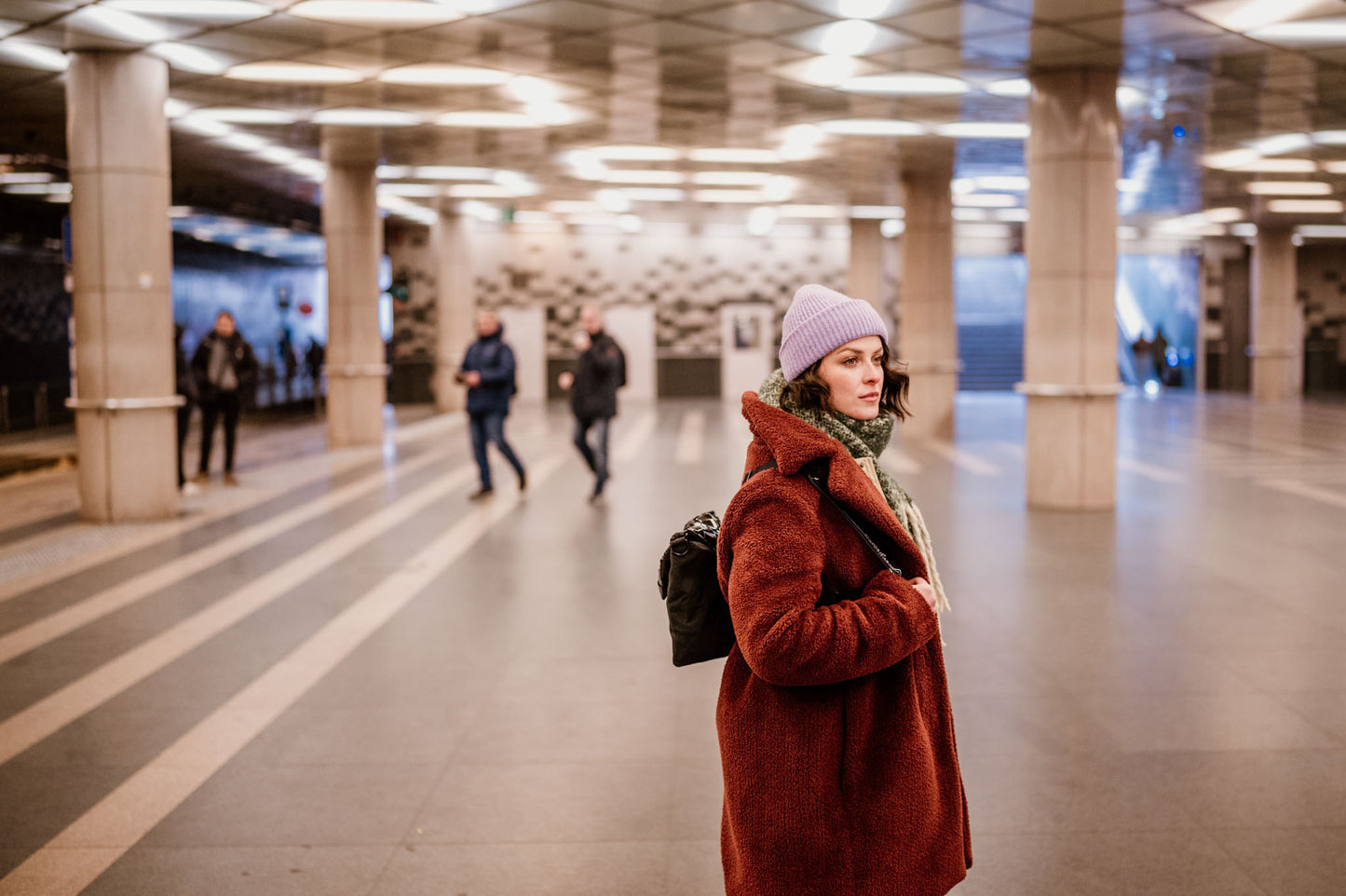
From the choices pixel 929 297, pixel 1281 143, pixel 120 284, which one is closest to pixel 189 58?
pixel 120 284

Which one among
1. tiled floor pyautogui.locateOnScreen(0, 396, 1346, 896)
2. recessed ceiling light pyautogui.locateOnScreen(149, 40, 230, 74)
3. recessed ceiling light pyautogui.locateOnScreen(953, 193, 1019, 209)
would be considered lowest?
tiled floor pyautogui.locateOnScreen(0, 396, 1346, 896)

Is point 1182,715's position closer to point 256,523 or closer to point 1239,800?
point 1239,800

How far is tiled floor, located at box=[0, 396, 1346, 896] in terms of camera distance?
4121 mm

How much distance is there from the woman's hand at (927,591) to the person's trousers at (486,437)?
10.6 meters

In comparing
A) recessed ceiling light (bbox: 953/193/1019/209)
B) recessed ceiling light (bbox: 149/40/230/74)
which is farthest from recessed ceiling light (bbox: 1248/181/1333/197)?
recessed ceiling light (bbox: 149/40/230/74)

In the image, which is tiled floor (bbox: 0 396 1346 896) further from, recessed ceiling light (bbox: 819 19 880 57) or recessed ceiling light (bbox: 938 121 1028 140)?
recessed ceiling light (bbox: 938 121 1028 140)

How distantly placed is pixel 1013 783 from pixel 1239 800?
78 centimetres

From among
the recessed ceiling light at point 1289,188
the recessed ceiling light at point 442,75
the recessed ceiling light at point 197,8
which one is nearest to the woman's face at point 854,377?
the recessed ceiling light at point 197,8

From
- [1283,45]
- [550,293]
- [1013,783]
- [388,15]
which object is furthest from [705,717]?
[550,293]

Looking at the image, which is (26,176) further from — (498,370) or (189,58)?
(498,370)

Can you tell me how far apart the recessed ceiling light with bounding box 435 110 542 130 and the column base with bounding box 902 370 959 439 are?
845 cm

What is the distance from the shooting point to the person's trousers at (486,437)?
510 inches

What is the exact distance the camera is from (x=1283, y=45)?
464 inches

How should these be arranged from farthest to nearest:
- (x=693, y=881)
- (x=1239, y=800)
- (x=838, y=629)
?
(x=1239, y=800) → (x=693, y=881) → (x=838, y=629)
